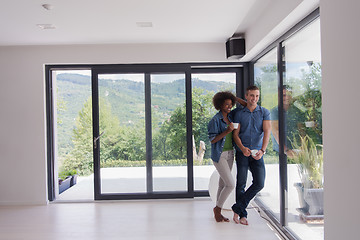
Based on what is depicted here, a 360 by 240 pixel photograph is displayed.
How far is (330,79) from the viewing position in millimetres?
1766

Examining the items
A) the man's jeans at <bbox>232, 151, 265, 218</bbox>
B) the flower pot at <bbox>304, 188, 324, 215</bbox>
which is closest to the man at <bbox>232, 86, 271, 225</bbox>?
the man's jeans at <bbox>232, 151, 265, 218</bbox>

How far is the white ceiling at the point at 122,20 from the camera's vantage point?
9.73ft

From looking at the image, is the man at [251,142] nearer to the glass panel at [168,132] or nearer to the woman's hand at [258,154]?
the woman's hand at [258,154]

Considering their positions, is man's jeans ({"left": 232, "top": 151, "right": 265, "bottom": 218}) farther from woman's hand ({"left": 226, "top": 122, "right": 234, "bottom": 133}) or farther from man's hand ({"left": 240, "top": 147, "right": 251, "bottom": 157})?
woman's hand ({"left": 226, "top": 122, "right": 234, "bottom": 133})

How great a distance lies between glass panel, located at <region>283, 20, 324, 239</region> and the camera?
2398 millimetres

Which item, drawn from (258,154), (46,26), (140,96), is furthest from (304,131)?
(46,26)

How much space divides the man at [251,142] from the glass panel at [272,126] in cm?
18

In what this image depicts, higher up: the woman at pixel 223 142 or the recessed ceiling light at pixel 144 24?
the recessed ceiling light at pixel 144 24

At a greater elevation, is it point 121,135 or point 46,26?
point 46,26

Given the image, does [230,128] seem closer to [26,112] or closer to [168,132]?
[168,132]

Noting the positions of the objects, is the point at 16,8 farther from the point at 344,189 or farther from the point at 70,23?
the point at 344,189

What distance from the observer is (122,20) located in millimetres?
3426

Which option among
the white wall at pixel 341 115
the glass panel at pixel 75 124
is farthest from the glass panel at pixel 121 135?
the white wall at pixel 341 115

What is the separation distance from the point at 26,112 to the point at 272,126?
366 centimetres
